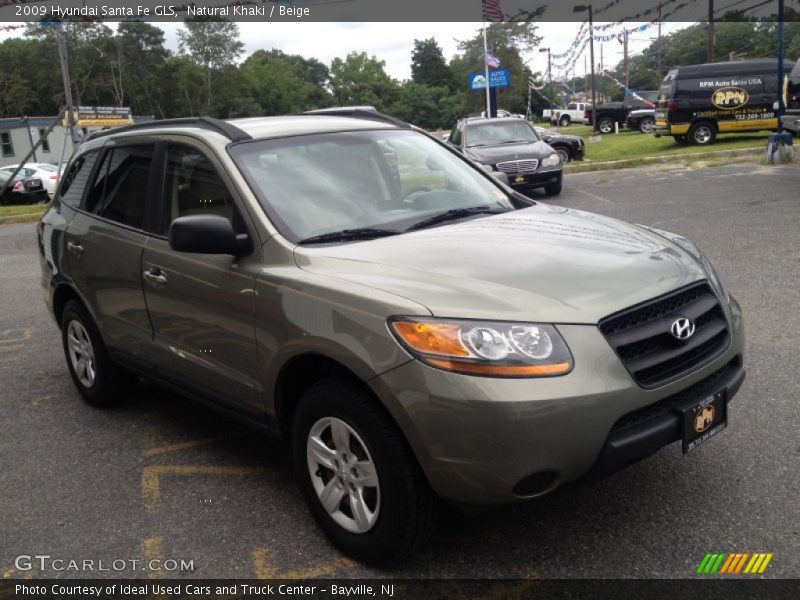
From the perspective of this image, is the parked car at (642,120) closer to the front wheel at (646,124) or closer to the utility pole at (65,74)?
the front wheel at (646,124)

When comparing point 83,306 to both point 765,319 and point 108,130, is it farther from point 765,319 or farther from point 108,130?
point 765,319

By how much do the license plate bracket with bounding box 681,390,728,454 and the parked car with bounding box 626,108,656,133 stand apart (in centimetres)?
3319

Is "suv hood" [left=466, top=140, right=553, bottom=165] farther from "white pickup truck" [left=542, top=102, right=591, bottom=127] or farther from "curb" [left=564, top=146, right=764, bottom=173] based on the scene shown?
"white pickup truck" [left=542, top=102, right=591, bottom=127]

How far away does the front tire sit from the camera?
2.85 metres

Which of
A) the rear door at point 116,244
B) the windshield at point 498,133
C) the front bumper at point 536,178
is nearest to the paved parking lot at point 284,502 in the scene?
the rear door at point 116,244

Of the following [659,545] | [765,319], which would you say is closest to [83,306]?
[659,545]

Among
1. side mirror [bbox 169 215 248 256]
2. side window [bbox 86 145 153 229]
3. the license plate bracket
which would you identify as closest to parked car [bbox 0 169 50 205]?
side window [bbox 86 145 153 229]

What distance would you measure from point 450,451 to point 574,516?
101 cm

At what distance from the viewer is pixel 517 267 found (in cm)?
306

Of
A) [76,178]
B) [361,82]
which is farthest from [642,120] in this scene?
[361,82]

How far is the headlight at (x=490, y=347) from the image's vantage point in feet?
8.69

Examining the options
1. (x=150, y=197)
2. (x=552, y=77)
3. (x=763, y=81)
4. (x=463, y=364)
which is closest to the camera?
(x=463, y=364)

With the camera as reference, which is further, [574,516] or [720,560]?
[574,516]

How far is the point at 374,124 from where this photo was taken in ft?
14.9
